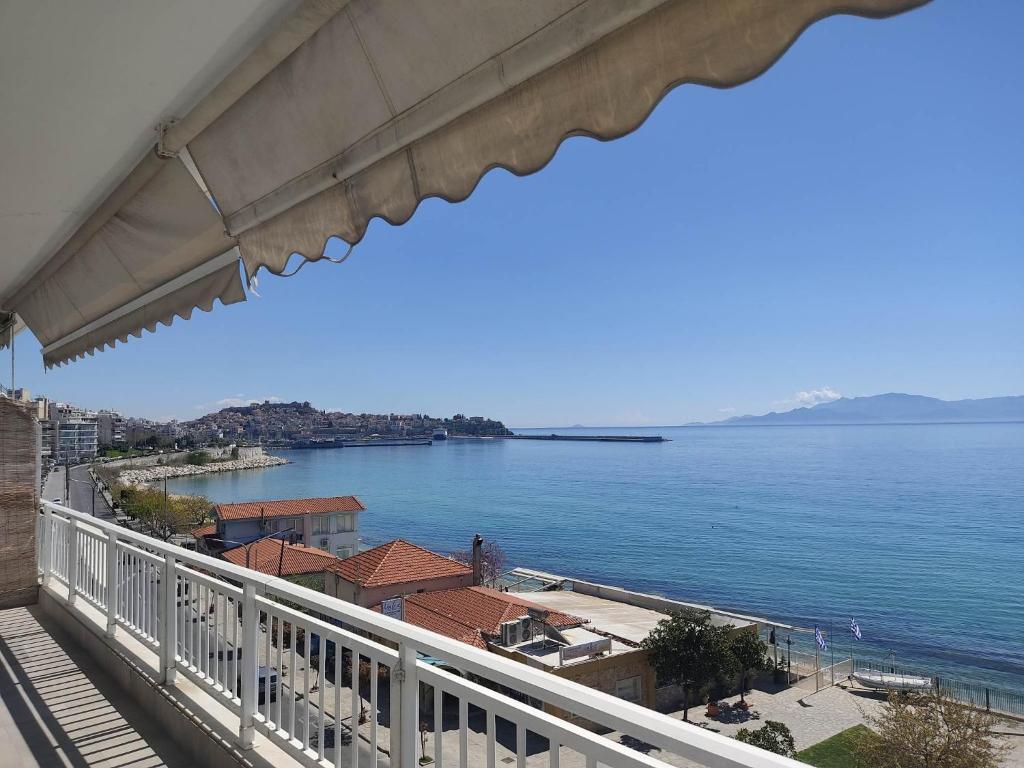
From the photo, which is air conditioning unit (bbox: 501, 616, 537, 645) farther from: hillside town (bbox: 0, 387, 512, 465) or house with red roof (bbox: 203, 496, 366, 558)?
hillside town (bbox: 0, 387, 512, 465)

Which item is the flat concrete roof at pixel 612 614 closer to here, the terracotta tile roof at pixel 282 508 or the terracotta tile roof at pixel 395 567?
the terracotta tile roof at pixel 395 567

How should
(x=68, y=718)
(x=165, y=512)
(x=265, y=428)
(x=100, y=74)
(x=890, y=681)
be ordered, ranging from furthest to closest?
(x=265, y=428), (x=165, y=512), (x=890, y=681), (x=68, y=718), (x=100, y=74)

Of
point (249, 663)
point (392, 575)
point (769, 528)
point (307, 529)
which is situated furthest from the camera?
point (769, 528)

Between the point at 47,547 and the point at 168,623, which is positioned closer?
the point at 168,623

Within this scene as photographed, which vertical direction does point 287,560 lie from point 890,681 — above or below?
above

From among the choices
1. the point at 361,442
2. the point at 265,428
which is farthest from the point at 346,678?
the point at 265,428

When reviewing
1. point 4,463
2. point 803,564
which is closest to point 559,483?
point 803,564

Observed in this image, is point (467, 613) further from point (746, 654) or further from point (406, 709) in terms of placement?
point (406, 709)

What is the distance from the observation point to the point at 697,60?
2.62 feet

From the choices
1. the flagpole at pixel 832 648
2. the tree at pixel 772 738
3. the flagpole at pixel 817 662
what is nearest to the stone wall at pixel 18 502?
the tree at pixel 772 738

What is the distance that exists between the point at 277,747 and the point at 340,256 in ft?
4.75

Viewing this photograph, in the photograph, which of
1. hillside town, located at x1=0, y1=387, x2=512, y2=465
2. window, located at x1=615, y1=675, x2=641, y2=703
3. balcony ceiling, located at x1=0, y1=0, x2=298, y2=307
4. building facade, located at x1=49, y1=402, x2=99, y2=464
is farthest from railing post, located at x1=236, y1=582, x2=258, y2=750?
hillside town, located at x1=0, y1=387, x2=512, y2=465

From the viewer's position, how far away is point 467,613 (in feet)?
62.7

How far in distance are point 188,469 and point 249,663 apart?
83.0 meters
